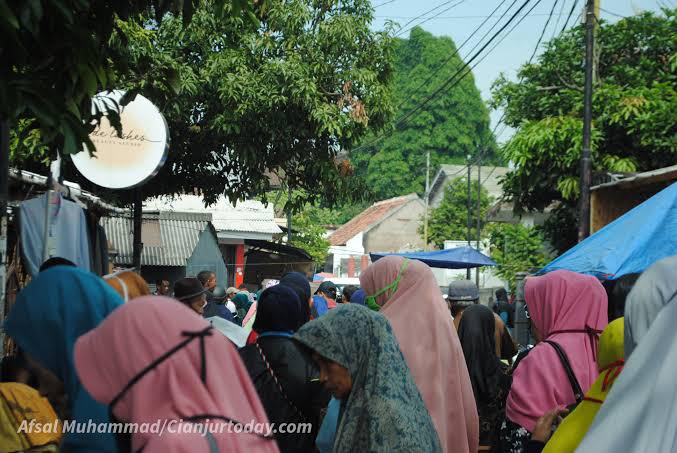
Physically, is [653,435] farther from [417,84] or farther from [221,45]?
[417,84]

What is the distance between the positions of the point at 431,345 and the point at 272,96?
8.62 metres

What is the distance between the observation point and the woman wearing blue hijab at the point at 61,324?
10.4 ft

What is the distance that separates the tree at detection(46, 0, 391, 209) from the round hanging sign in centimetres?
355

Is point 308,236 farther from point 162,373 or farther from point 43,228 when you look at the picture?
point 162,373

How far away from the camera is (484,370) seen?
7902mm

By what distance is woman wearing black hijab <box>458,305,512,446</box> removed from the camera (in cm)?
774

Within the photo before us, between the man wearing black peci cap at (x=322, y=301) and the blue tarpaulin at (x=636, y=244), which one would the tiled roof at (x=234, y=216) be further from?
the blue tarpaulin at (x=636, y=244)

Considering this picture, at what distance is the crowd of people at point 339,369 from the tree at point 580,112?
11.4 m

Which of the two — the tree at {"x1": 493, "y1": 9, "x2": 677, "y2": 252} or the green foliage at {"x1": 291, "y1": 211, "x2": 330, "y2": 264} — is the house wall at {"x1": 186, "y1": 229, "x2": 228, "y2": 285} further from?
the green foliage at {"x1": 291, "y1": 211, "x2": 330, "y2": 264}

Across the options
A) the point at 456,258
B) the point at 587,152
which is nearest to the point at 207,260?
the point at 456,258

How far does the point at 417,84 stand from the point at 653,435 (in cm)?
8260

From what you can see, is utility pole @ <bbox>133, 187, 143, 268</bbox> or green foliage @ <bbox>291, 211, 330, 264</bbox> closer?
utility pole @ <bbox>133, 187, 143, 268</bbox>

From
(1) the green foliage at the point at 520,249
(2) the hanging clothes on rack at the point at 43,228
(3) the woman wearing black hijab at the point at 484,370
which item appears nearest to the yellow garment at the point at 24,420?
(2) the hanging clothes on rack at the point at 43,228

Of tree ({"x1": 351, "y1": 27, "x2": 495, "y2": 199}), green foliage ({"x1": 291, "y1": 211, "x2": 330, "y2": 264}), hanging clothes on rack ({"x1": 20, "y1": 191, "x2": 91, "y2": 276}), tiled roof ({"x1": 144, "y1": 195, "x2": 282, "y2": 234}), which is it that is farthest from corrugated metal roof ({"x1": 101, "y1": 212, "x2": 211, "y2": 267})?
tree ({"x1": 351, "y1": 27, "x2": 495, "y2": 199})
